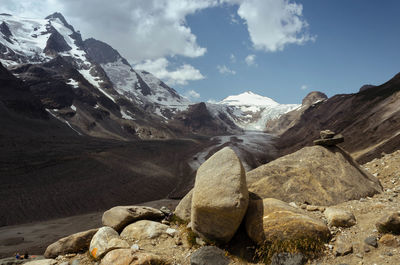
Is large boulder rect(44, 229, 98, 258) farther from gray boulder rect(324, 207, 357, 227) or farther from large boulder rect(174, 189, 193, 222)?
gray boulder rect(324, 207, 357, 227)

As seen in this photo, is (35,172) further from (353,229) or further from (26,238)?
(353,229)

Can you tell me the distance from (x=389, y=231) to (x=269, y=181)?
5.20 meters

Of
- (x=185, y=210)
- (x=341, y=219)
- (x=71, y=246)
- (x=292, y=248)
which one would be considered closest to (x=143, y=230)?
(x=185, y=210)

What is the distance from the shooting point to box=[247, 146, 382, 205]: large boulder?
1115 cm

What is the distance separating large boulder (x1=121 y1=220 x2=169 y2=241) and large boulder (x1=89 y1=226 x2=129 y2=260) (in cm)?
52

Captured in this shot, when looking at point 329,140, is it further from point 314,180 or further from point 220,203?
point 220,203

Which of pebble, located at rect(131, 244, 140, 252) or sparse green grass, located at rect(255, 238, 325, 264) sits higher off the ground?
pebble, located at rect(131, 244, 140, 252)

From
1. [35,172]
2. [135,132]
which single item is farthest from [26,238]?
[135,132]

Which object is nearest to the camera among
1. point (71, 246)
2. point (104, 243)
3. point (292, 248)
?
point (292, 248)

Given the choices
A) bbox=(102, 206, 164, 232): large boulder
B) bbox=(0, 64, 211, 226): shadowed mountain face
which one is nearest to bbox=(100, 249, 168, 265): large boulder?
bbox=(102, 206, 164, 232): large boulder

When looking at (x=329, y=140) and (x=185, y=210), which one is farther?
(x=329, y=140)

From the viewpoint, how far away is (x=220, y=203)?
27.6 feet

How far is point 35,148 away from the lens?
68500 mm

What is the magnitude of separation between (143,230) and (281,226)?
534cm
